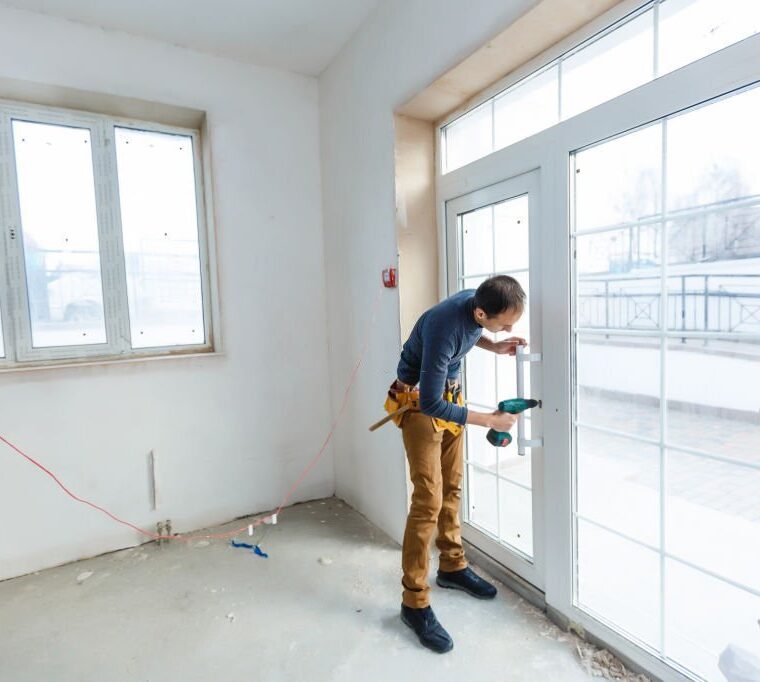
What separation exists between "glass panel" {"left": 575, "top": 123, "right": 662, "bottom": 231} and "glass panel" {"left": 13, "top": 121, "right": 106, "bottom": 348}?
2.37 metres

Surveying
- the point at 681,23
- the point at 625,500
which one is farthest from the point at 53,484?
the point at 681,23

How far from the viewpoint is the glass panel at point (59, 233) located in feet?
7.40

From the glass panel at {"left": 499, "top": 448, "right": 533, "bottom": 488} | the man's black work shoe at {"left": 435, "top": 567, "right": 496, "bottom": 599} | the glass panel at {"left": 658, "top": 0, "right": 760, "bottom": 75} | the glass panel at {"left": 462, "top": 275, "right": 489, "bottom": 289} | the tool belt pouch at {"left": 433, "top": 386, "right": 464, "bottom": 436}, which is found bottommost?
the man's black work shoe at {"left": 435, "top": 567, "right": 496, "bottom": 599}

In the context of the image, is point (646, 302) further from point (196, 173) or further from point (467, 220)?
point (196, 173)

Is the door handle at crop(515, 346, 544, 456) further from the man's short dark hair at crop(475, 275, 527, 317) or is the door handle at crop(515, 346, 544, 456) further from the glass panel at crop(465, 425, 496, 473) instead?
the glass panel at crop(465, 425, 496, 473)

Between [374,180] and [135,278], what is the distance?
143 cm

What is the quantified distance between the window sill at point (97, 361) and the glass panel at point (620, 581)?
208 centimetres

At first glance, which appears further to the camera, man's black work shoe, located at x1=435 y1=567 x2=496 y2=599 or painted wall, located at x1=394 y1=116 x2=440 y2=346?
painted wall, located at x1=394 y1=116 x2=440 y2=346

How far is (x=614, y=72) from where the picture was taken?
1.45m

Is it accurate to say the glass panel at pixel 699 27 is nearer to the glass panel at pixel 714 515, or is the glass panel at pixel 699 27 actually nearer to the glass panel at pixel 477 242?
the glass panel at pixel 477 242

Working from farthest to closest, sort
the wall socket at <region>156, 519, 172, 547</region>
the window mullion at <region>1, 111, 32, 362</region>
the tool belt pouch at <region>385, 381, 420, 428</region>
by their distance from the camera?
1. the wall socket at <region>156, 519, 172, 547</region>
2. the window mullion at <region>1, 111, 32, 362</region>
3. the tool belt pouch at <region>385, 381, 420, 428</region>

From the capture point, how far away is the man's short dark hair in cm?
146

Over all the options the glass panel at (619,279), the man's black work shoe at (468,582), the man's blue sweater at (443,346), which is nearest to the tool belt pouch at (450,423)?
the man's blue sweater at (443,346)

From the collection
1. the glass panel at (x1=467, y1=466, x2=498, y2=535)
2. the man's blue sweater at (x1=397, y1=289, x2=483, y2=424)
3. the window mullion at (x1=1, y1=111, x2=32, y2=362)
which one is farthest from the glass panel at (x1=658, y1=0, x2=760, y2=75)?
the window mullion at (x1=1, y1=111, x2=32, y2=362)
